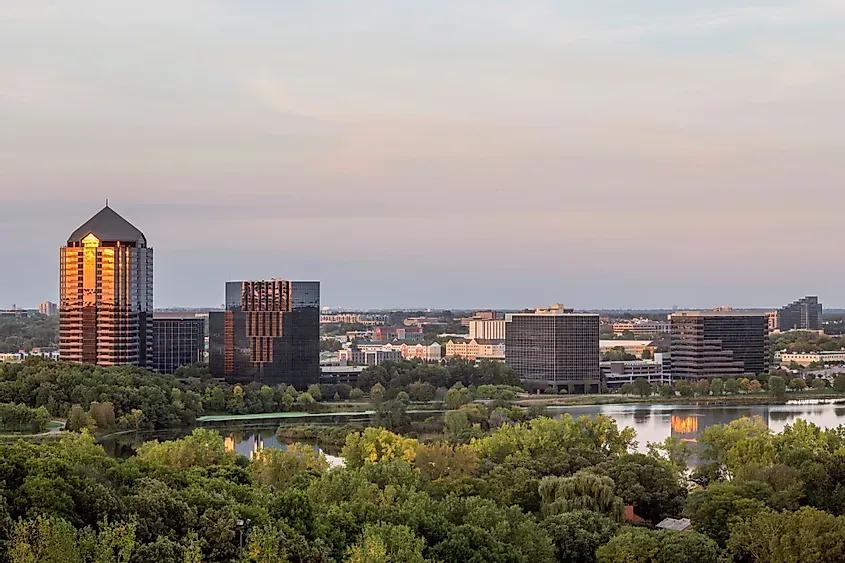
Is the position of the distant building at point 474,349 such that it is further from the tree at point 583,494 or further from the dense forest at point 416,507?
the tree at point 583,494

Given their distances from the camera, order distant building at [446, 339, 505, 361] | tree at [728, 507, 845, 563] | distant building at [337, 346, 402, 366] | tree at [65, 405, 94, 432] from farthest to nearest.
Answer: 1. distant building at [446, 339, 505, 361]
2. distant building at [337, 346, 402, 366]
3. tree at [65, 405, 94, 432]
4. tree at [728, 507, 845, 563]

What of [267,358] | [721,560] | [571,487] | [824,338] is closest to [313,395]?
[267,358]

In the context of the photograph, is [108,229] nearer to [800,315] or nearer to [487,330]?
[487,330]

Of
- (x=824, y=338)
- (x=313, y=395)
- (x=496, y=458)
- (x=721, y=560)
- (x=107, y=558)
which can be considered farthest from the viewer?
(x=824, y=338)

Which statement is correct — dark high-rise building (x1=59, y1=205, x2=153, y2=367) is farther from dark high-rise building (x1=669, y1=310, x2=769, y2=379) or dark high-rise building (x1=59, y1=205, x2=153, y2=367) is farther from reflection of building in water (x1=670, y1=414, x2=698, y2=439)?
dark high-rise building (x1=669, y1=310, x2=769, y2=379)

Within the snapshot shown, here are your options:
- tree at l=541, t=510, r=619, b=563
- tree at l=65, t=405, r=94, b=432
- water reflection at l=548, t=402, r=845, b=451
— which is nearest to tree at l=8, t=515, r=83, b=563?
tree at l=541, t=510, r=619, b=563

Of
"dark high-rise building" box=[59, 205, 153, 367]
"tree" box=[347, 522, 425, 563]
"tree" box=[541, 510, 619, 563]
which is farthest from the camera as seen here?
"dark high-rise building" box=[59, 205, 153, 367]

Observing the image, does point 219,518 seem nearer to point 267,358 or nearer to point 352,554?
point 352,554
